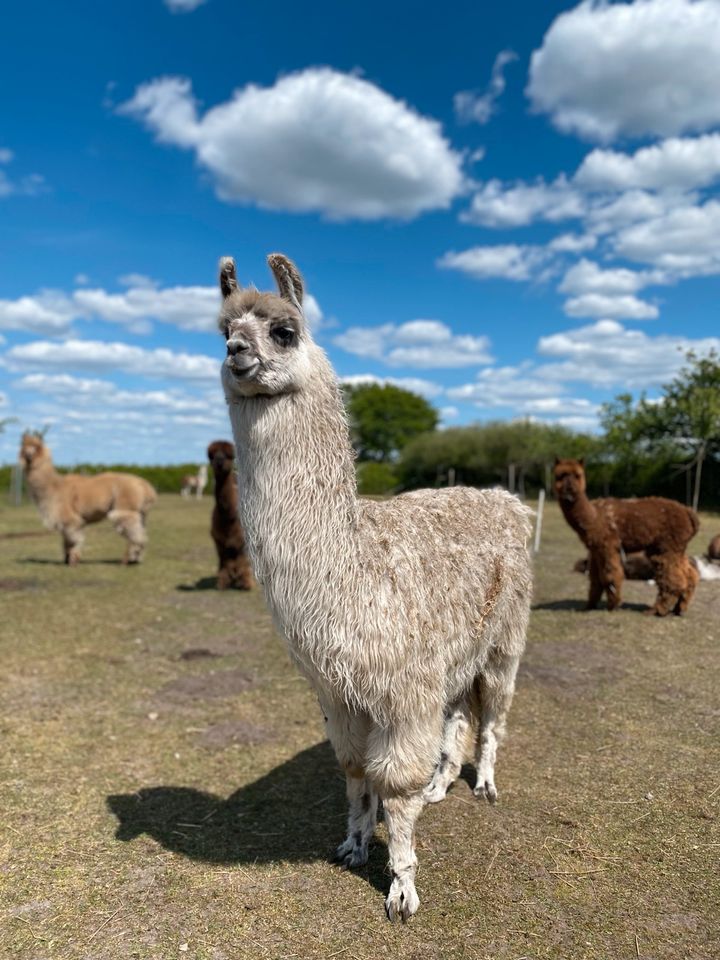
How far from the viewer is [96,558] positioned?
12797 millimetres

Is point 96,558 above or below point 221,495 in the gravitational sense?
below

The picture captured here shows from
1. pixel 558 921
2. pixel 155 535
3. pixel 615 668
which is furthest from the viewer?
pixel 155 535

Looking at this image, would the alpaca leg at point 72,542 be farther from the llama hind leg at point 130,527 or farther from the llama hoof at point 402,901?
the llama hoof at point 402,901

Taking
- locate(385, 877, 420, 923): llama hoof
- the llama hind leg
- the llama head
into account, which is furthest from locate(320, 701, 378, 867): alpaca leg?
the llama hind leg

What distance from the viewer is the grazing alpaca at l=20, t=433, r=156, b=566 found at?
1147cm

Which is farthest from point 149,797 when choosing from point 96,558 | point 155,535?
point 155,535

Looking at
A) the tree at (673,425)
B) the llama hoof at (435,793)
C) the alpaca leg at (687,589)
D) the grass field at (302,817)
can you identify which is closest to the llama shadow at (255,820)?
the grass field at (302,817)

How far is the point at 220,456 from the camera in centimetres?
916

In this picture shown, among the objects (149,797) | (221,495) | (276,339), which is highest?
(276,339)

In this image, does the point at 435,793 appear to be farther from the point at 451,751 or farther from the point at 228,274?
the point at 228,274

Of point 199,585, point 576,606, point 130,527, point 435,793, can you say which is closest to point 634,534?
point 576,606

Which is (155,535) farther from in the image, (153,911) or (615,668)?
(153,911)

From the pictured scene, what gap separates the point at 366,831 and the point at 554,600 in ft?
21.8

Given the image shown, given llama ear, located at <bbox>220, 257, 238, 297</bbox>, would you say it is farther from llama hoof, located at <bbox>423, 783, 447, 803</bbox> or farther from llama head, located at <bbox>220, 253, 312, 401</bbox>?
llama hoof, located at <bbox>423, 783, 447, 803</bbox>
